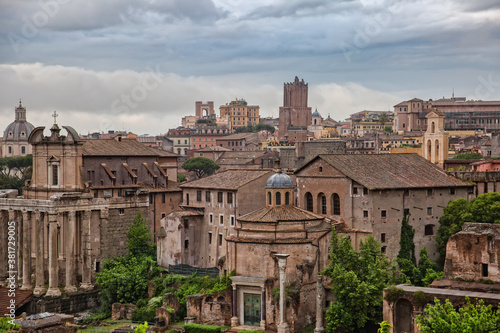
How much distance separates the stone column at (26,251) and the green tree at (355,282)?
27412 millimetres

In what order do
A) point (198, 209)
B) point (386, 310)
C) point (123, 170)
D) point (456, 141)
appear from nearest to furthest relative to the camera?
point (386, 310), point (198, 209), point (123, 170), point (456, 141)

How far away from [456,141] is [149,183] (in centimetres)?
9036

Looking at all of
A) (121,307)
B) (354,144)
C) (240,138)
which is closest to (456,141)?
(354,144)

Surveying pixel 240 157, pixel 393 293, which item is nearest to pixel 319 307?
pixel 393 293

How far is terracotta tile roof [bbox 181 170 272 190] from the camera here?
73750mm

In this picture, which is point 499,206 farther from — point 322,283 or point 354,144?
point 354,144

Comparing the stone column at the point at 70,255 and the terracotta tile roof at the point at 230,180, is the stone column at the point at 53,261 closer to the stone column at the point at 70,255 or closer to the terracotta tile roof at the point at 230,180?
the stone column at the point at 70,255

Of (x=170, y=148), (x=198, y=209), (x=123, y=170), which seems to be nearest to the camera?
(x=198, y=209)

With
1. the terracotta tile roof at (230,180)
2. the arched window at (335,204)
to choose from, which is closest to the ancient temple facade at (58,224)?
the terracotta tile roof at (230,180)

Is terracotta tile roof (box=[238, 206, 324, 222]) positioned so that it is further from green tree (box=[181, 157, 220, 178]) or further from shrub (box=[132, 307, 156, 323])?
green tree (box=[181, 157, 220, 178])

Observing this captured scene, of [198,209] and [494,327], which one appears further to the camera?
[198,209]

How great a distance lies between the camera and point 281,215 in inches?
2525

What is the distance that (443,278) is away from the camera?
198 ft

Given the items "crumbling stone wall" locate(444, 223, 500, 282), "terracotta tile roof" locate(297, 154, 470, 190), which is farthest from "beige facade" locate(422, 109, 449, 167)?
"crumbling stone wall" locate(444, 223, 500, 282)
